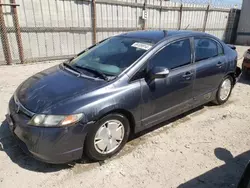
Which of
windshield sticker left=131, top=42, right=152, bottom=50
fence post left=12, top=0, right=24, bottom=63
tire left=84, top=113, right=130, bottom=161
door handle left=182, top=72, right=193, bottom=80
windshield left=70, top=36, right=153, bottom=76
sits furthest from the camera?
fence post left=12, top=0, right=24, bottom=63

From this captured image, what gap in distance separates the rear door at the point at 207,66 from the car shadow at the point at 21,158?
8.19 feet

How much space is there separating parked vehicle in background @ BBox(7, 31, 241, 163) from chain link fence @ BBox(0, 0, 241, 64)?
4.12 m

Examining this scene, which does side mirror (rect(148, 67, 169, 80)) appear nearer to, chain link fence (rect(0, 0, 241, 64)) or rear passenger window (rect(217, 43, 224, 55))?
rear passenger window (rect(217, 43, 224, 55))

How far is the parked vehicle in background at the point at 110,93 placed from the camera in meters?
2.46

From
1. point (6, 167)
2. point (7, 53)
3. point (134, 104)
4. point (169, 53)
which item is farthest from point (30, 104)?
point (7, 53)

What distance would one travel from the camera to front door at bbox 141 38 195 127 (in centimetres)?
309

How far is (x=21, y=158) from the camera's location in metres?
2.86

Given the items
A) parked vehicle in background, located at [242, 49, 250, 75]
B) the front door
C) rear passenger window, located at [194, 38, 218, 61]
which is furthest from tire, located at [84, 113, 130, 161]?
parked vehicle in background, located at [242, 49, 250, 75]

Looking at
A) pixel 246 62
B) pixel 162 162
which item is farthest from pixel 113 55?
pixel 246 62

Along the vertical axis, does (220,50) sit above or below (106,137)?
above

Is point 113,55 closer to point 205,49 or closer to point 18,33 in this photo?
point 205,49

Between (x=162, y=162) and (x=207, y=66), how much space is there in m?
1.96

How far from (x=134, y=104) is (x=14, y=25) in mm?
5554

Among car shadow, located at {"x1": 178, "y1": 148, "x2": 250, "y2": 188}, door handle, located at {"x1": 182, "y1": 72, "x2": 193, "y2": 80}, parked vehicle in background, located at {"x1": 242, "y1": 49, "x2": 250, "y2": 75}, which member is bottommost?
car shadow, located at {"x1": 178, "y1": 148, "x2": 250, "y2": 188}
